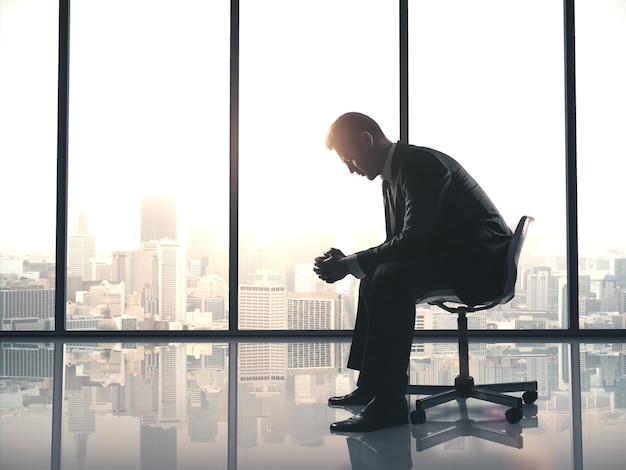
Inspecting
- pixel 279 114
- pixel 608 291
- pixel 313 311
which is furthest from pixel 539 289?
pixel 279 114

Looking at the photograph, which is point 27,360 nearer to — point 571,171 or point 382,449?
point 382,449

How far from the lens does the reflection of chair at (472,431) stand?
6.11ft

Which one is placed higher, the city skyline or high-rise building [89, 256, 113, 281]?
the city skyline

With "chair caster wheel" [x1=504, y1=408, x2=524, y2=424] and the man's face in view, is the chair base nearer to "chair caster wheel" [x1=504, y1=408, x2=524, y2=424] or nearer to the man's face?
"chair caster wheel" [x1=504, y1=408, x2=524, y2=424]

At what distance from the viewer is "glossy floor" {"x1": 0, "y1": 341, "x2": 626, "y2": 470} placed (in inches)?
66.8

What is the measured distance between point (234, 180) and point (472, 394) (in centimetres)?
229

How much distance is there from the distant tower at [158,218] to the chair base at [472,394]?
7.21 feet

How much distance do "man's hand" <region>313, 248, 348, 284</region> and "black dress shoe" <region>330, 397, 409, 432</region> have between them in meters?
0.40

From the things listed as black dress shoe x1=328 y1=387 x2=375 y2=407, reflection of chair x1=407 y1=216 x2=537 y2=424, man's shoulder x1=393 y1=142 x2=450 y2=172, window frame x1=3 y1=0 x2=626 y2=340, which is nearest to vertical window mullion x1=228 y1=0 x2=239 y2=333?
window frame x1=3 y1=0 x2=626 y2=340

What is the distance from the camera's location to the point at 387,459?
5.45ft

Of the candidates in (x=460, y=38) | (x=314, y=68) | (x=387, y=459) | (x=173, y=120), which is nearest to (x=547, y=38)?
(x=460, y=38)

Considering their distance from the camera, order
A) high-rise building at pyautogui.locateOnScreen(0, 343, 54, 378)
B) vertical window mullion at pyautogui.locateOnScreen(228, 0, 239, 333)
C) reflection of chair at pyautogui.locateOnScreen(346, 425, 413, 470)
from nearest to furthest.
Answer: reflection of chair at pyautogui.locateOnScreen(346, 425, 413, 470) → high-rise building at pyautogui.locateOnScreen(0, 343, 54, 378) → vertical window mullion at pyautogui.locateOnScreen(228, 0, 239, 333)

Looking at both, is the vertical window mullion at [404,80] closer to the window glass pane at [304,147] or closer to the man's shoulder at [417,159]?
the window glass pane at [304,147]

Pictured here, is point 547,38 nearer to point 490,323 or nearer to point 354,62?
point 354,62
